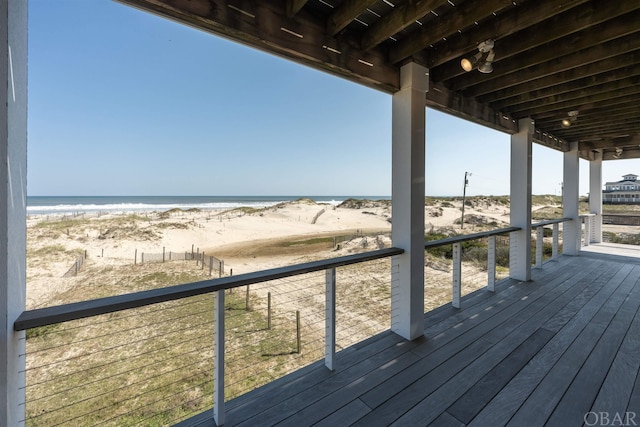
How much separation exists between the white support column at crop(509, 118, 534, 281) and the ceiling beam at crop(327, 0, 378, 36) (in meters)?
3.23

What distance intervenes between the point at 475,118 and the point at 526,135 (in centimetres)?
117

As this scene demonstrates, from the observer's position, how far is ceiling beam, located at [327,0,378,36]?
1.48m

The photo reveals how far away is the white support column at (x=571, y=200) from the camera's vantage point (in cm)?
499

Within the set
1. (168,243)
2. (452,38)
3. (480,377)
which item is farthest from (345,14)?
(168,243)

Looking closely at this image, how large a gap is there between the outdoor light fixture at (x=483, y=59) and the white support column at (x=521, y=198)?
2175mm

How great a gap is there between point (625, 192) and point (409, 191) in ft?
68.3

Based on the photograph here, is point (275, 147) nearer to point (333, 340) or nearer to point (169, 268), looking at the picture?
point (169, 268)

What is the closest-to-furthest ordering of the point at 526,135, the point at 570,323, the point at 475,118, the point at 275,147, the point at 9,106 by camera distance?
the point at 9,106
the point at 570,323
the point at 475,118
the point at 526,135
the point at 275,147

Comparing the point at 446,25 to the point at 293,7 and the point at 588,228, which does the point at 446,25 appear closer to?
the point at 293,7

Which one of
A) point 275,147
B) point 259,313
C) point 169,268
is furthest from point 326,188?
point 259,313

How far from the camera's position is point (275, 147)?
28.2 meters

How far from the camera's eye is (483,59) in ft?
6.51
